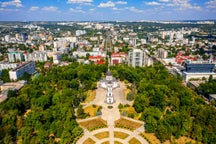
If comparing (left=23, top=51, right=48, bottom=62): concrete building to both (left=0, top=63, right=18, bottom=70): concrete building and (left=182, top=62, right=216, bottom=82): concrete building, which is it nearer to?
(left=0, top=63, right=18, bottom=70): concrete building

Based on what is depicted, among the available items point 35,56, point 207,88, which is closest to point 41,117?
point 207,88

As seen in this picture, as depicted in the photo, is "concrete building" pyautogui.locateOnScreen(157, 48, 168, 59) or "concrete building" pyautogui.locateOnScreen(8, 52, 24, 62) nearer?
"concrete building" pyautogui.locateOnScreen(8, 52, 24, 62)

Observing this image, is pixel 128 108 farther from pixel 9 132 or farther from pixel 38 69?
pixel 38 69

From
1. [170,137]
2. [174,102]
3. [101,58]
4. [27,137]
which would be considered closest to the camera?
[27,137]

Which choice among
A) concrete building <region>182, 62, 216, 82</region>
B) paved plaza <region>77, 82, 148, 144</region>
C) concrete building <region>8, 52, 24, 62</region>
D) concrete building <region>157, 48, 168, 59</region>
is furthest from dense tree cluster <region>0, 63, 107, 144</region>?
concrete building <region>157, 48, 168, 59</region>

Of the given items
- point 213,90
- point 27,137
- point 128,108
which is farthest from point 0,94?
point 213,90

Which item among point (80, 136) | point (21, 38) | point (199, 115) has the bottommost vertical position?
point (80, 136)

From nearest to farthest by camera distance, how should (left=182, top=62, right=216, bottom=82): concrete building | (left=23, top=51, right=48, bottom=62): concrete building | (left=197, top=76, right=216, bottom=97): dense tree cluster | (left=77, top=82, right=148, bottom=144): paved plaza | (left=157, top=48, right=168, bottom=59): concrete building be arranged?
(left=77, top=82, right=148, bottom=144): paved plaza → (left=197, top=76, right=216, bottom=97): dense tree cluster → (left=182, top=62, right=216, bottom=82): concrete building → (left=23, top=51, right=48, bottom=62): concrete building → (left=157, top=48, right=168, bottom=59): concrete building

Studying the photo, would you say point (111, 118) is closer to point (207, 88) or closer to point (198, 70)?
point (207, 88)
